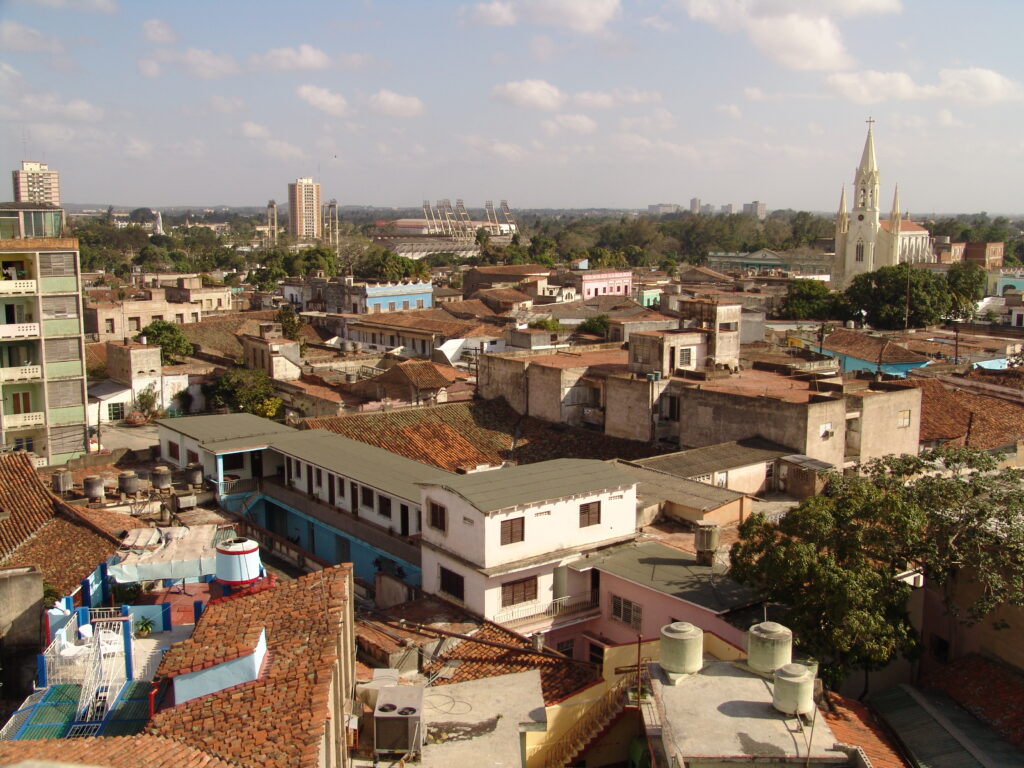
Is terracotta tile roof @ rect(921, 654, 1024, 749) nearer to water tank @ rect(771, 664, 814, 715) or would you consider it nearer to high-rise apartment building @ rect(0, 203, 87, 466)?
water tank @ rect(771, 664, 814, 715)

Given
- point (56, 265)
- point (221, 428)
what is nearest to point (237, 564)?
point (221, 428)

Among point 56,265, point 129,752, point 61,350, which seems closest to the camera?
point 129,752

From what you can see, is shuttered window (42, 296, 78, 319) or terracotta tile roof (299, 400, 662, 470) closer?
terracotta tile roof (299, 400, 662, 470)

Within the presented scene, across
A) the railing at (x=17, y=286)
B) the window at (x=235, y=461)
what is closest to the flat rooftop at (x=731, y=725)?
the window at (x=235, y=461)

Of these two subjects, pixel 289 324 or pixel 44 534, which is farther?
pixel 289 324

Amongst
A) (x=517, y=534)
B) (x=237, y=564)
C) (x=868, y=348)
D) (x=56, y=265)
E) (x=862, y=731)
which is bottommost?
(x=862, y=731)

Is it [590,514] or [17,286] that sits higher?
[17,286]

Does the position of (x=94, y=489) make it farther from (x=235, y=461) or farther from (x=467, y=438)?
(x=467, y=438)

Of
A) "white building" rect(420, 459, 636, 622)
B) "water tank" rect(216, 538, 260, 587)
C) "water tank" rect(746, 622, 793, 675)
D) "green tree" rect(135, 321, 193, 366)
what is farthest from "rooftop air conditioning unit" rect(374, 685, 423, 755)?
"green tree" rect(135, 321, 193, 366)
